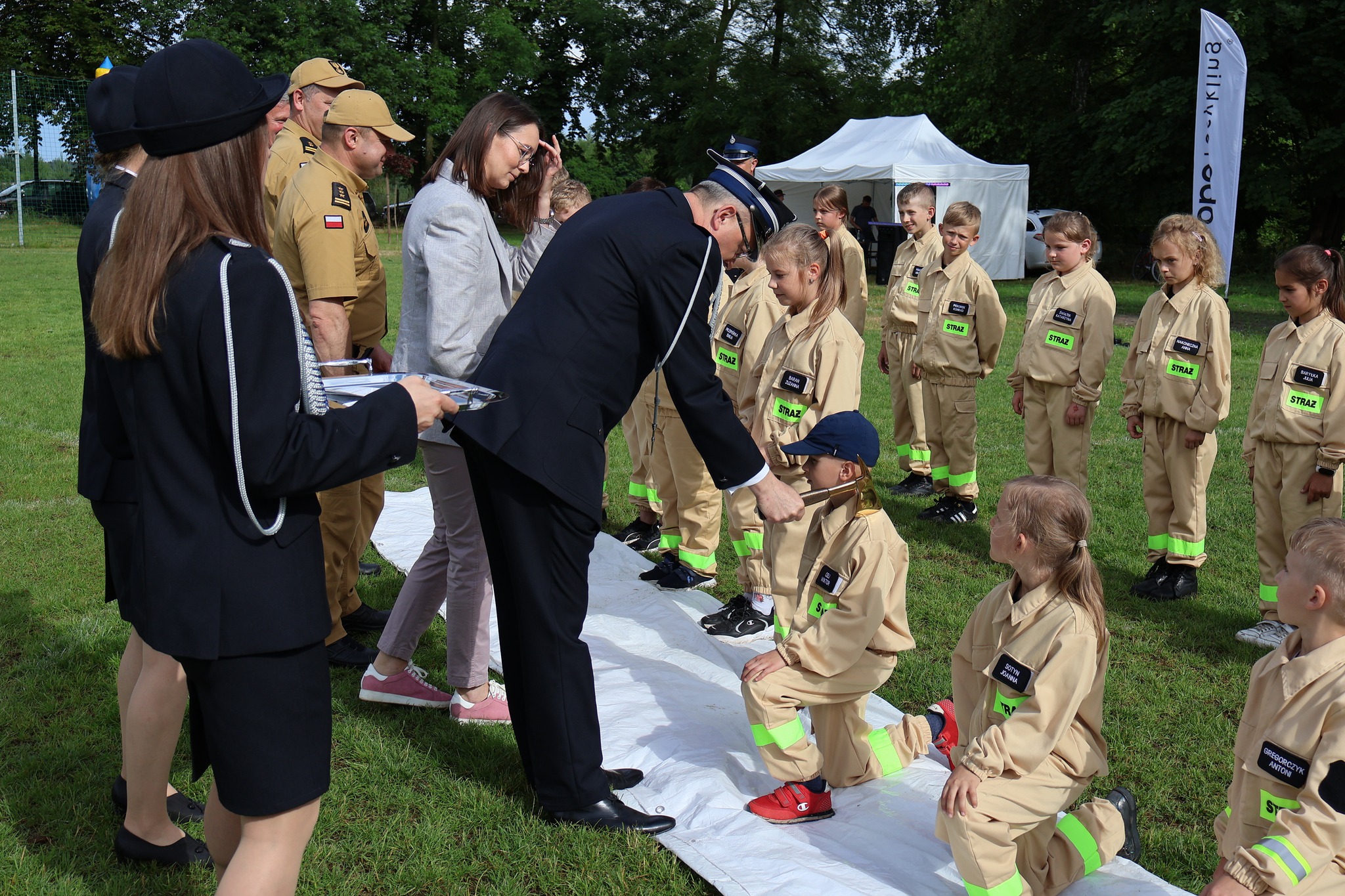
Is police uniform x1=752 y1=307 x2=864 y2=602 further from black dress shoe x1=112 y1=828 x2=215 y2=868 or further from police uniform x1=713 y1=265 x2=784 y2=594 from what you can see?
black dress shoe x1=112 y1=828 x2=215 y2=868

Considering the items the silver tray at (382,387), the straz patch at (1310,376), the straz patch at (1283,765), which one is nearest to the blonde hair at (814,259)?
the straz patch at (1310,376)

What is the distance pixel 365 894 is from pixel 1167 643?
3.87 meters

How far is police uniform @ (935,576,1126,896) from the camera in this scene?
2.82 meters

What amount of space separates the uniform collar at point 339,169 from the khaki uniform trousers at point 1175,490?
4.27m

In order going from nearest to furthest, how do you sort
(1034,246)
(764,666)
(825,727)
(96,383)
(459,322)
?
1. (96,383)
2. (764,666)
3. (825,727)
4. (459,322)
5. (1034,246)

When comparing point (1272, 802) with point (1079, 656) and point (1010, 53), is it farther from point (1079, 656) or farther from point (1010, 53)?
point (1010, 53)

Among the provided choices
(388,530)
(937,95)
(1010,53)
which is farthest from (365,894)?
(937,95)

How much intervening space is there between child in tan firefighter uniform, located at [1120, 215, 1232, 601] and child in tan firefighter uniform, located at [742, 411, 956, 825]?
278cm

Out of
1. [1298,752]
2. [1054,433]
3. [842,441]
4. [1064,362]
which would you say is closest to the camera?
[1298,752]

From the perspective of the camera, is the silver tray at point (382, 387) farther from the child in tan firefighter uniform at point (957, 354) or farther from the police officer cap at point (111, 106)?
the child in tan firefighter uniform at point (957, 354)

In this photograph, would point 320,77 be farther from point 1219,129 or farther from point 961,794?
point 1219,129

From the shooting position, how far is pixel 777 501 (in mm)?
3361

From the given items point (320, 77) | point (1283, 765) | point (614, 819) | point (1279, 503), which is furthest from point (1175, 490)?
point (320, 77)

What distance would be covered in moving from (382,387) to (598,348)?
1013 mm
